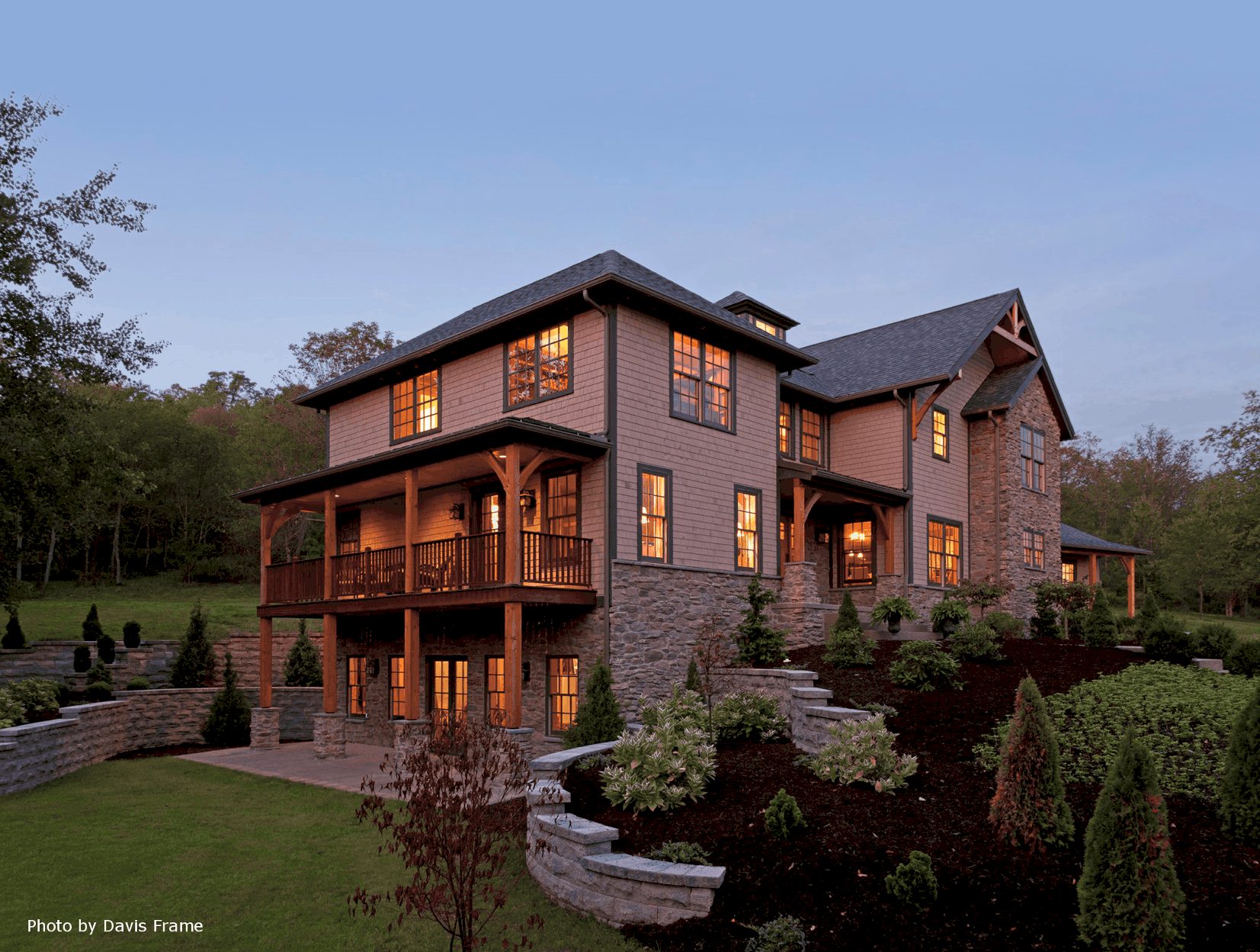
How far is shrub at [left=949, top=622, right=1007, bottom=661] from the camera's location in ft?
43.6

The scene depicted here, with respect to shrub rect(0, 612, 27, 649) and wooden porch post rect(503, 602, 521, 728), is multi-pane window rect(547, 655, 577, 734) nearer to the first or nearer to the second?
wooden porch post rect(503, 602, 521, 728)

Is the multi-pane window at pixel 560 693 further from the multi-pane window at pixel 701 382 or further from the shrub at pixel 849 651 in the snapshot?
the multi-pane window at pixel 701 382

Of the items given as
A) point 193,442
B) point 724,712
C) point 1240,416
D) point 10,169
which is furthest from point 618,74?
point 724,712

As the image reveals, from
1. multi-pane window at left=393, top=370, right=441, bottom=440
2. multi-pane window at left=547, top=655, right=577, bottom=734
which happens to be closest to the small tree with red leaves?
multi-pane window at left=547, top=655, right=577, bottom=734

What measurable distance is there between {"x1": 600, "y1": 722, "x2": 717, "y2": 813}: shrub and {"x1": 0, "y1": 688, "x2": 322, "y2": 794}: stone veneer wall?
9638 millimetres

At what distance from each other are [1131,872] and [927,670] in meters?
7.10

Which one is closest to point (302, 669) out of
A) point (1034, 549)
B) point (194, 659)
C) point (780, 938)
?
point (194, 659)

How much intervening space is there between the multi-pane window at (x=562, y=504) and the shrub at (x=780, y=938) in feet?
31.8

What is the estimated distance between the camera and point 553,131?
567ft

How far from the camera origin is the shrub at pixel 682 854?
643 cm

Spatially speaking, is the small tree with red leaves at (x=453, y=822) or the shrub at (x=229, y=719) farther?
the shrub at (x=229, y=719)

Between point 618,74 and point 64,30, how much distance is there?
9789 cm

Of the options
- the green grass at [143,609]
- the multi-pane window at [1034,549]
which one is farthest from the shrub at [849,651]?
the green grass at [143,609]

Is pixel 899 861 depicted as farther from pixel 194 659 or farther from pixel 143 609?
pixel 143 609
